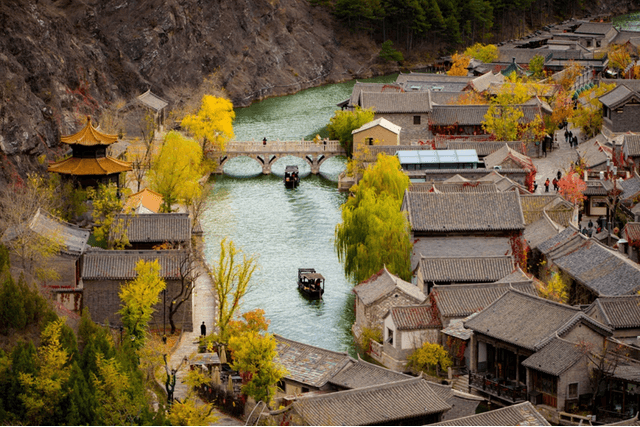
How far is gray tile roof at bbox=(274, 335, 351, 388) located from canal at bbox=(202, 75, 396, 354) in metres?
5.89

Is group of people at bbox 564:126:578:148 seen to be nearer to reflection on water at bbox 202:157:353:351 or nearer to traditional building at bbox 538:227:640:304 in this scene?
reflection on water at bbox 202:157:353:351

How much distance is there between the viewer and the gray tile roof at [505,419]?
38.0 meters

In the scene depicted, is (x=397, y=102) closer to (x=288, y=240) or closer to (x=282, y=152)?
(x=282, y=152)

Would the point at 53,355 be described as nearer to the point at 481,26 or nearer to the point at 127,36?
the point at 127,36

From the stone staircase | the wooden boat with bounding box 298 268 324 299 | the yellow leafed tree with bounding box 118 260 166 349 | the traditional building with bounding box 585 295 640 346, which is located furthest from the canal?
the traditional building with bounding box 585 295 640 346

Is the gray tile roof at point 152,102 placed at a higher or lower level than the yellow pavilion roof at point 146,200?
higher

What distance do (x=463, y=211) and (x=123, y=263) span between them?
17498 mm

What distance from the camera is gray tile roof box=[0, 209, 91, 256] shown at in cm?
5362

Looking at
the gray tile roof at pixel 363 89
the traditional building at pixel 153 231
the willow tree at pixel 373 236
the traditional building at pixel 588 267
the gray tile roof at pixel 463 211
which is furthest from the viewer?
the gray tile roof at pixel 363 89

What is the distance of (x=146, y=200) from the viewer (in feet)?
224

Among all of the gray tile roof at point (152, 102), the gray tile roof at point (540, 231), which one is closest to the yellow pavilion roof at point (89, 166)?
the gray tile roof at point (152, 102)

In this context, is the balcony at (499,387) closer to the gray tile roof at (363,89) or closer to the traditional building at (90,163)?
the traditional building at (90,163)

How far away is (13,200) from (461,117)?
40.4 metres

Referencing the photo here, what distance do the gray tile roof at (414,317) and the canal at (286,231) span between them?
12.5 feet
